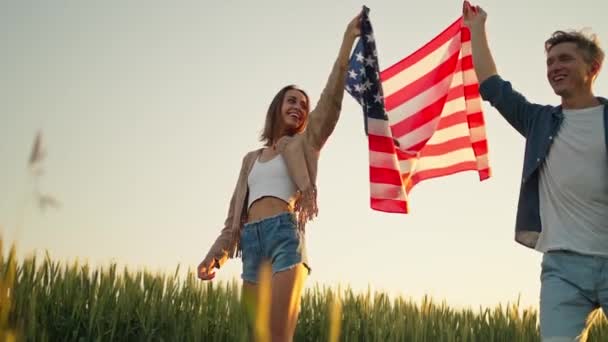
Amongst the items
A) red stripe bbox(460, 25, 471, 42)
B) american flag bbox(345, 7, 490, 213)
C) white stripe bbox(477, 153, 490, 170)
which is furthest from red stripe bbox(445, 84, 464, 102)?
white stripe bbox(477, 153, 490, 170)

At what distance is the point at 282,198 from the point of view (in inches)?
153

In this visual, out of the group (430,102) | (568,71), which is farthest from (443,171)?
(568,71)

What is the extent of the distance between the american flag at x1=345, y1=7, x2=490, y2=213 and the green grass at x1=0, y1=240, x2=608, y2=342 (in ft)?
4.21

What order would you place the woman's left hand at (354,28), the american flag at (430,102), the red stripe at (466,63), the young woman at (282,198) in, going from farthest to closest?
the red stripe at (466,63) < the american flag at (430,102) < the woman's left hand at (354,28) < the young woman at (282,198)

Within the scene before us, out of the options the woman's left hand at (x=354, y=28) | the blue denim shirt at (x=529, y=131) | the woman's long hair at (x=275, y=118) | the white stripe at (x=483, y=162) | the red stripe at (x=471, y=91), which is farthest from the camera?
the red stripe at (x=471, y=91)

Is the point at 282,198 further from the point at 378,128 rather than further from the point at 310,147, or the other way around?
the point at 378,128

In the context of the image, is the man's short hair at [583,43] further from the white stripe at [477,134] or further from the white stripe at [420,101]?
the white stripe at [420,101]

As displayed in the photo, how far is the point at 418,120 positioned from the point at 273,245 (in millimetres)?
1857

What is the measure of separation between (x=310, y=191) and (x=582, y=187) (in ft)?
4.73

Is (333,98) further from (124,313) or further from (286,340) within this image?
(124,313)

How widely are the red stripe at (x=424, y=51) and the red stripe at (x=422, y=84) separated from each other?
14 centimetres

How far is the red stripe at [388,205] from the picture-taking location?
4.47 metres

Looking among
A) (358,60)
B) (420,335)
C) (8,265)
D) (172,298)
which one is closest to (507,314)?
(420,335)

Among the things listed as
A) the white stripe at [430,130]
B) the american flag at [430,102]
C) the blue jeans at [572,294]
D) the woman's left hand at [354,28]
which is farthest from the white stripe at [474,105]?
the blue jeans at [572,294]
